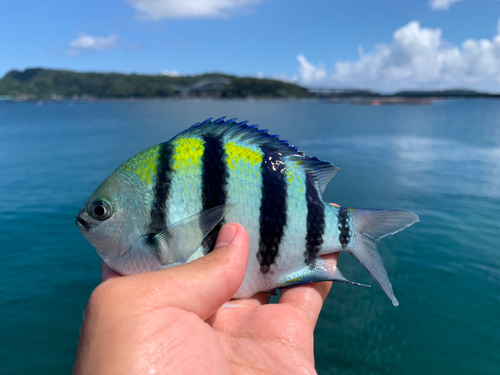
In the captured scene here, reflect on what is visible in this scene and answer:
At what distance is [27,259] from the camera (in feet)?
19.8

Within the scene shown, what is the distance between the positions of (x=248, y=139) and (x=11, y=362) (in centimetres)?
432

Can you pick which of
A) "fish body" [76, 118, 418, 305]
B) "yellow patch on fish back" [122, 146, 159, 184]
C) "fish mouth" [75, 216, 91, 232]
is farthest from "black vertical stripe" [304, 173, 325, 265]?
"fish mouth" [75, 216, 91, 232]

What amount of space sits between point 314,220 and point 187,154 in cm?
107

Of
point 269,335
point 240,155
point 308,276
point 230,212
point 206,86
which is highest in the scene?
point 206,86

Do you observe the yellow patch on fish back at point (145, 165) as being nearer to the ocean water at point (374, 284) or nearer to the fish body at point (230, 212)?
the fish body at point (230, 212)

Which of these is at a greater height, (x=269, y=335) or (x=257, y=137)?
(x=257, y=137)

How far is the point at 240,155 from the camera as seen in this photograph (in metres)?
2.26

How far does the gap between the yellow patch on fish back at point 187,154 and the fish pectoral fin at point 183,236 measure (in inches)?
13.7

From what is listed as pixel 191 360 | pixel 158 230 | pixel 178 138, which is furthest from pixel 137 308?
pixel 178 138

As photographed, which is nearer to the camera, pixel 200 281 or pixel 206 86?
pixel 200 281

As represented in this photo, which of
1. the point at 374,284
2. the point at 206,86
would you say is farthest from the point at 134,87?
the point at 374,284

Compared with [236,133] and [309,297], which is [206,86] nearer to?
[236,133]

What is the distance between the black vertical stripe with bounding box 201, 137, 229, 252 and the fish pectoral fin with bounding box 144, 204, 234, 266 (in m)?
0.07

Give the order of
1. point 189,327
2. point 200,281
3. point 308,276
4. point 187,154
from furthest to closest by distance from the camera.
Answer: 1. point 308,276
2. point 187,154
3. point 200,281
4. point 189,327
